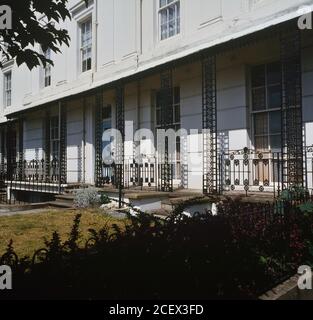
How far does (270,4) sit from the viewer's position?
880 centimetres

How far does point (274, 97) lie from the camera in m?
9.27

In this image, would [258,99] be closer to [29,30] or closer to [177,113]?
[177,113]

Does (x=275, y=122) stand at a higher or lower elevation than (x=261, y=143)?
higher

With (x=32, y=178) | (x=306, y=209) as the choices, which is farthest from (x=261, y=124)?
(x=32, y=178)

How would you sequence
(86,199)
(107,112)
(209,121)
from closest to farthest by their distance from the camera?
(209,121) → (86,199) → (107,112)

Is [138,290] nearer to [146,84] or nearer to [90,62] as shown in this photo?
[146,84]

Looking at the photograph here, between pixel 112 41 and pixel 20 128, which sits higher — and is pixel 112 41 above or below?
above

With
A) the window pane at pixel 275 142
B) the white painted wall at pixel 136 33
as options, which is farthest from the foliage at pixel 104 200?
the window pane at pixel 275 142

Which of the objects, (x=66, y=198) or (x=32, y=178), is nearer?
(x=66, y=198)

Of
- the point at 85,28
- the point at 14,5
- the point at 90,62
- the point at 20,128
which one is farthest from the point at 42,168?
the point at 14,5

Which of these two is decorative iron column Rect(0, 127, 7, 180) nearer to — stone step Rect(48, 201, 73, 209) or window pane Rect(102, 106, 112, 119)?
window pane Rect(102, 106, 112, 119)

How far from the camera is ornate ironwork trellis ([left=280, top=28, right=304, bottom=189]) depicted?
7.90 meters

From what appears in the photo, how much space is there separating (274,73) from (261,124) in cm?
131
